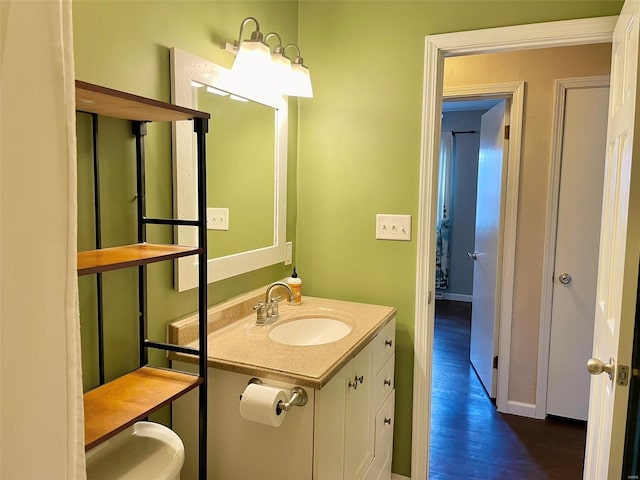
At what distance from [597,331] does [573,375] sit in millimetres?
1331

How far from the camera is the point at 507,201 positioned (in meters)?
2.88

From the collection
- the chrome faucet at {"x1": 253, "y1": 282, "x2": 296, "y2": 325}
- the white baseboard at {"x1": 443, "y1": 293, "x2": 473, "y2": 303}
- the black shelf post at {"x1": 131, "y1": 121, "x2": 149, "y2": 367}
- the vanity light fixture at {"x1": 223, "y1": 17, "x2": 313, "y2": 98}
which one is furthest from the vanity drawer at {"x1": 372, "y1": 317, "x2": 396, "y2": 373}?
the white baseboard at {"x1": 443, "y1": 293, "x2": 473, "y2": 303}

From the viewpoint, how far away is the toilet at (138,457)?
42.3 inches

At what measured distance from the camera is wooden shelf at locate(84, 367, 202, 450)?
990 millimetres

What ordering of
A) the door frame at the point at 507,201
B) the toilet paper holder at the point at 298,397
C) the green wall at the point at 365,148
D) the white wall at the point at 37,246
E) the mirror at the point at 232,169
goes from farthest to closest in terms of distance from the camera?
the door frame at the point at 507,201, the green wall at the point at 365,148, the mirror at the point at 232,169, the toilet paper holder at the point at 298,397, the white wall at the point at 37,246

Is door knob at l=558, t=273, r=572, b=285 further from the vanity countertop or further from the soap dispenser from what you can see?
the soap dispenser

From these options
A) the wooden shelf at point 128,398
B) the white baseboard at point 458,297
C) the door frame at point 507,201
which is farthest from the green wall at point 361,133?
the white baseboard at point 458,297

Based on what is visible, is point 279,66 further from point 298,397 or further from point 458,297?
point 458,297

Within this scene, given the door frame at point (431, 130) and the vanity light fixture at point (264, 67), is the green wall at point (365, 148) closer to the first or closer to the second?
the door frame at point (431, 130)

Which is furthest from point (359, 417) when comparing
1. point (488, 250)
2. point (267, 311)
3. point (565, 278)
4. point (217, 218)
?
point (488, 250)

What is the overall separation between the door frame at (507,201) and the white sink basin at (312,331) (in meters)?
1.48

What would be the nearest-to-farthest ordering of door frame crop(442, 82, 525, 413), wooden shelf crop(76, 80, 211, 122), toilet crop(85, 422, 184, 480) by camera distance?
wooden shelf crop(76, 80, 211, 122)
toilet crop(85, 422, 184, 480)
door frame crop(442, 82, 525, 413)

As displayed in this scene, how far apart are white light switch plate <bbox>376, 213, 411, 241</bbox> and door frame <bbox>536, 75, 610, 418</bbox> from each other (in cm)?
115

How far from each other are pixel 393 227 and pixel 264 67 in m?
0.90
